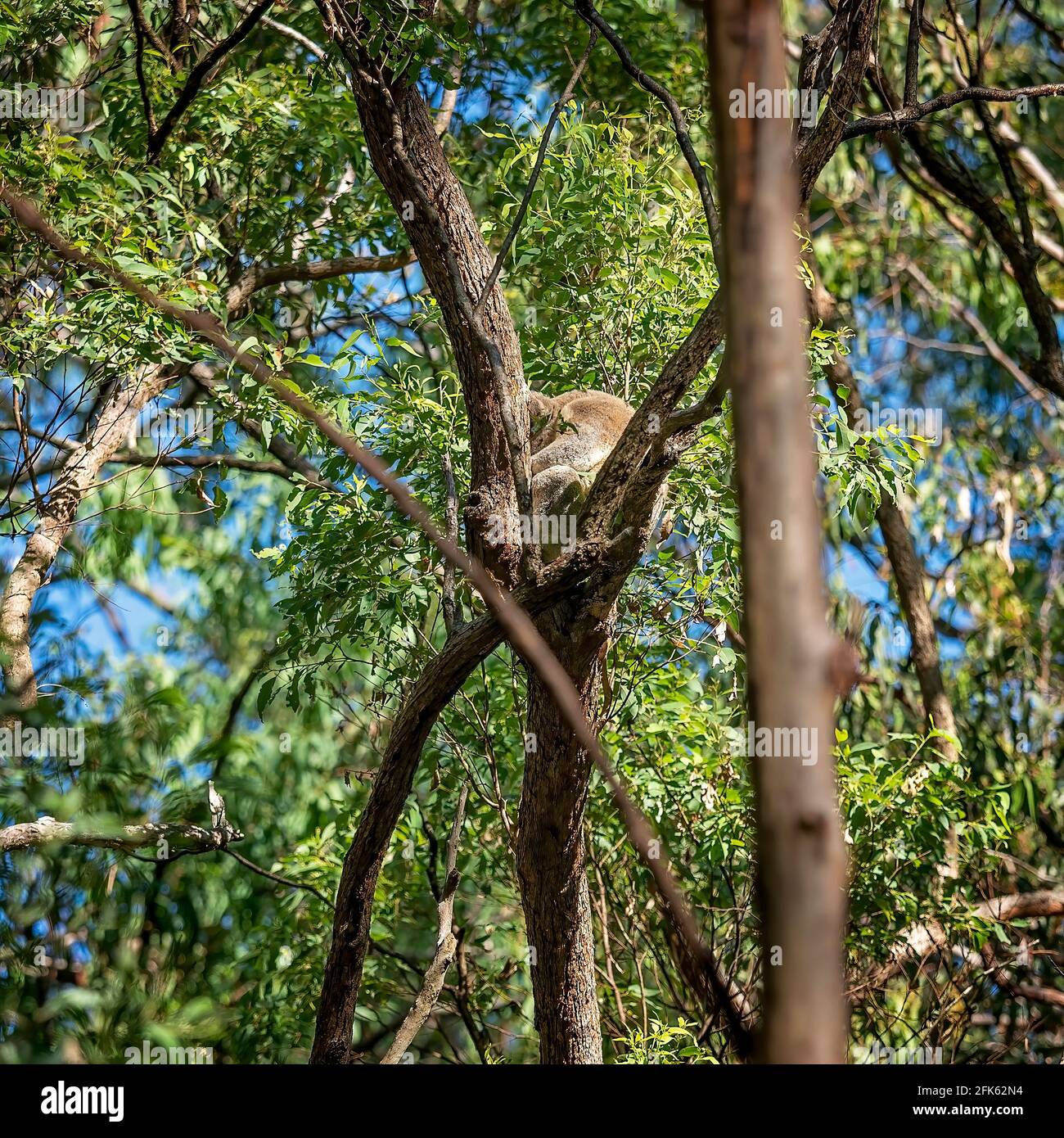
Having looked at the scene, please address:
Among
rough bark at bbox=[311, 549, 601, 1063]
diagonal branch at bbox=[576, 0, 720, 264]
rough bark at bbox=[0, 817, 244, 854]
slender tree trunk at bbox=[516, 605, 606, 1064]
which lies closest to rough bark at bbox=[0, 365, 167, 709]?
rough bark at bbox=[0, 817, 244, 854]

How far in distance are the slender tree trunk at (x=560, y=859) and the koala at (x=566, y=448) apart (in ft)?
1.70

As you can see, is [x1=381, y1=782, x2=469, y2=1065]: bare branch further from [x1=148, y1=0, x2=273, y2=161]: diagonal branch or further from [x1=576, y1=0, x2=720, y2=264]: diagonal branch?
[x1=148, y1=0, x2=273, y2=161]: diagonal branch

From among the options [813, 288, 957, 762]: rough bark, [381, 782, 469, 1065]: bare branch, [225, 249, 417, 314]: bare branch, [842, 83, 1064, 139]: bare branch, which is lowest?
[381, 782, 469, 1065]: bare branch

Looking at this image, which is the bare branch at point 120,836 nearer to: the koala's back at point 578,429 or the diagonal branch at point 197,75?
A: the koala's back at point 578,429

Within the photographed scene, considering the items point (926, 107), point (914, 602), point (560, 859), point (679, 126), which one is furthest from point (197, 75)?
point (914, 602)

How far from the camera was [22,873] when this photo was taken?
2244 millimetres

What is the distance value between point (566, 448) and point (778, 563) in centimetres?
361

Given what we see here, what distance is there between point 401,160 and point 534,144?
3.77 ft

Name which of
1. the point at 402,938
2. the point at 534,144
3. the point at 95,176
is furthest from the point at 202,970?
the point at 534,144

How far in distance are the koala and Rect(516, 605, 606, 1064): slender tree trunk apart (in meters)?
0.52

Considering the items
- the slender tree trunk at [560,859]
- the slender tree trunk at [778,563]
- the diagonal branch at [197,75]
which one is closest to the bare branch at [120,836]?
the slender tree trunk at [560,859]

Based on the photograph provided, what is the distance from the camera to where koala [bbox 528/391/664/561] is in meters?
4.46

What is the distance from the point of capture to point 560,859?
421 cm

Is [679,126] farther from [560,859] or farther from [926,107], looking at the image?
[560,859]
